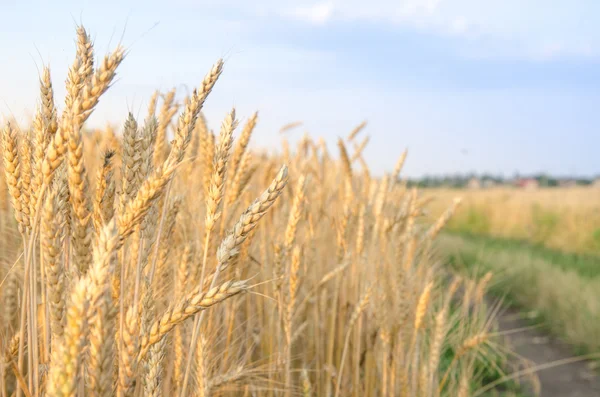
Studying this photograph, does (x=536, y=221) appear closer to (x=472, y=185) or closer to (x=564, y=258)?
(x=564, y=258)

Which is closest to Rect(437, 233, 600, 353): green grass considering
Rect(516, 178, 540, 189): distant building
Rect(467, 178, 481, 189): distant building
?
Rect(467, 178, 481, 189): distant building

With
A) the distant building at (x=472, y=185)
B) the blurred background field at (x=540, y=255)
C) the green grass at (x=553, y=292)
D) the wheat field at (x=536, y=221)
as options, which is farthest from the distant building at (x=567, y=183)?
the green grass at (x=553, y=292)

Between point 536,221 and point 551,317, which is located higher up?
point 536,221

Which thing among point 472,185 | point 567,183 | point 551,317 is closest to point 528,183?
point 567,183

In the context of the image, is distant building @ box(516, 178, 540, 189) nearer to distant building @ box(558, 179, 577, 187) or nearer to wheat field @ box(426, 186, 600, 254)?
distant building @ box(558, 179, 577, 187)

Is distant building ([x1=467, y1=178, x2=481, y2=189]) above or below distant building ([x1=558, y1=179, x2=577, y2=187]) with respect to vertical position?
below

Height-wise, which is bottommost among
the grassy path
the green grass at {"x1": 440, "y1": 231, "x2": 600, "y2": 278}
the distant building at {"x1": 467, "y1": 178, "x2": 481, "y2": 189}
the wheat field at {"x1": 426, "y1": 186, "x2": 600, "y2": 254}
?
the grassy path

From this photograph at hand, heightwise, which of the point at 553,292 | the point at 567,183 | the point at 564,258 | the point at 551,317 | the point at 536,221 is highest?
the point at 567,183

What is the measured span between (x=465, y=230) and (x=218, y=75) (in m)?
14.7

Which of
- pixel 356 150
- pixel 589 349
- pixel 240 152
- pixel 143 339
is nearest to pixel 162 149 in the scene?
pixel 240 152

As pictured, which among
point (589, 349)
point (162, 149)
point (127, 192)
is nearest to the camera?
point (127, 192)

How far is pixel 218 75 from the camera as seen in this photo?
102 cm

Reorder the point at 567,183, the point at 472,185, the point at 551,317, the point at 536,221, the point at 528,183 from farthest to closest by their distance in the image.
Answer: the point at 528,183, the point at 567,183, the point at 472,185, the point at 536,221, the point at 551,317

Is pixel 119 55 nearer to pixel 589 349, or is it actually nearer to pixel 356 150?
pixel 356 150
